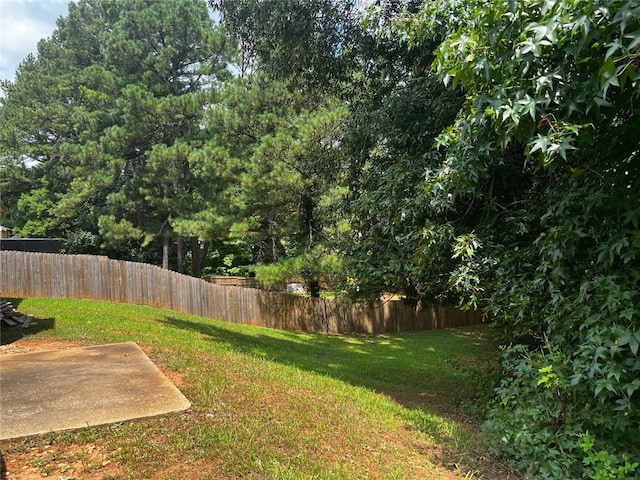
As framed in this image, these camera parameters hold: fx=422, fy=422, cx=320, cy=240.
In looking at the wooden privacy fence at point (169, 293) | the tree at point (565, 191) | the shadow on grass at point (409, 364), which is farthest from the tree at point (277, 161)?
the tree at point (565, 191)

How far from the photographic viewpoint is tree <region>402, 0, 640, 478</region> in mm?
2062

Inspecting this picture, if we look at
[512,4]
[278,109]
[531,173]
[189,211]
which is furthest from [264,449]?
[189,211]

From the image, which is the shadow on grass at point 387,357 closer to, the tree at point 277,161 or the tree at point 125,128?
the tree at point 277,161

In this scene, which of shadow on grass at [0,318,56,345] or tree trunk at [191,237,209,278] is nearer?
shadow on grass at [0,318,56,345]

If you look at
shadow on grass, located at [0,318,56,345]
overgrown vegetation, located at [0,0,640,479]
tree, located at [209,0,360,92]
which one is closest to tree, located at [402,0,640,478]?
overgrown vegetation, located at [0,0,640,479]

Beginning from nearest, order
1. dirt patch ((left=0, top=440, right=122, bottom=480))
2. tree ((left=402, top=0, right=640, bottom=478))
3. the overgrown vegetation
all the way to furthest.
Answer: tree ((left=402, top=0, right=640, bottom=478))
the overgrown vegetation
dirt patch ((left=0, top=440, right=122, bottom=480))

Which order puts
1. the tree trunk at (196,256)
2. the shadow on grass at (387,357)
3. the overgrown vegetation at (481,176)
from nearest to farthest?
the overgrown vegetation at (481,176), the shadow on grass at (387,357), the tree trunk at (196,256)

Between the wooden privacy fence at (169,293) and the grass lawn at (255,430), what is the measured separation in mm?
3757

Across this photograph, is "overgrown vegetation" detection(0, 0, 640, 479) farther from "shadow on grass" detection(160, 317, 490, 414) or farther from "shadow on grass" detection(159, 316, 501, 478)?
"shadow on grass" detection(160, 317, 490, 414)

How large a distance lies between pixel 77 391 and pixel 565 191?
14.6 feet

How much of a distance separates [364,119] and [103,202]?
61.9 feet

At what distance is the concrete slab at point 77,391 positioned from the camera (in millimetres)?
3146

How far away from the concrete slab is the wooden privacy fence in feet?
17.3

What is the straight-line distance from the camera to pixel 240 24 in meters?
7.24
